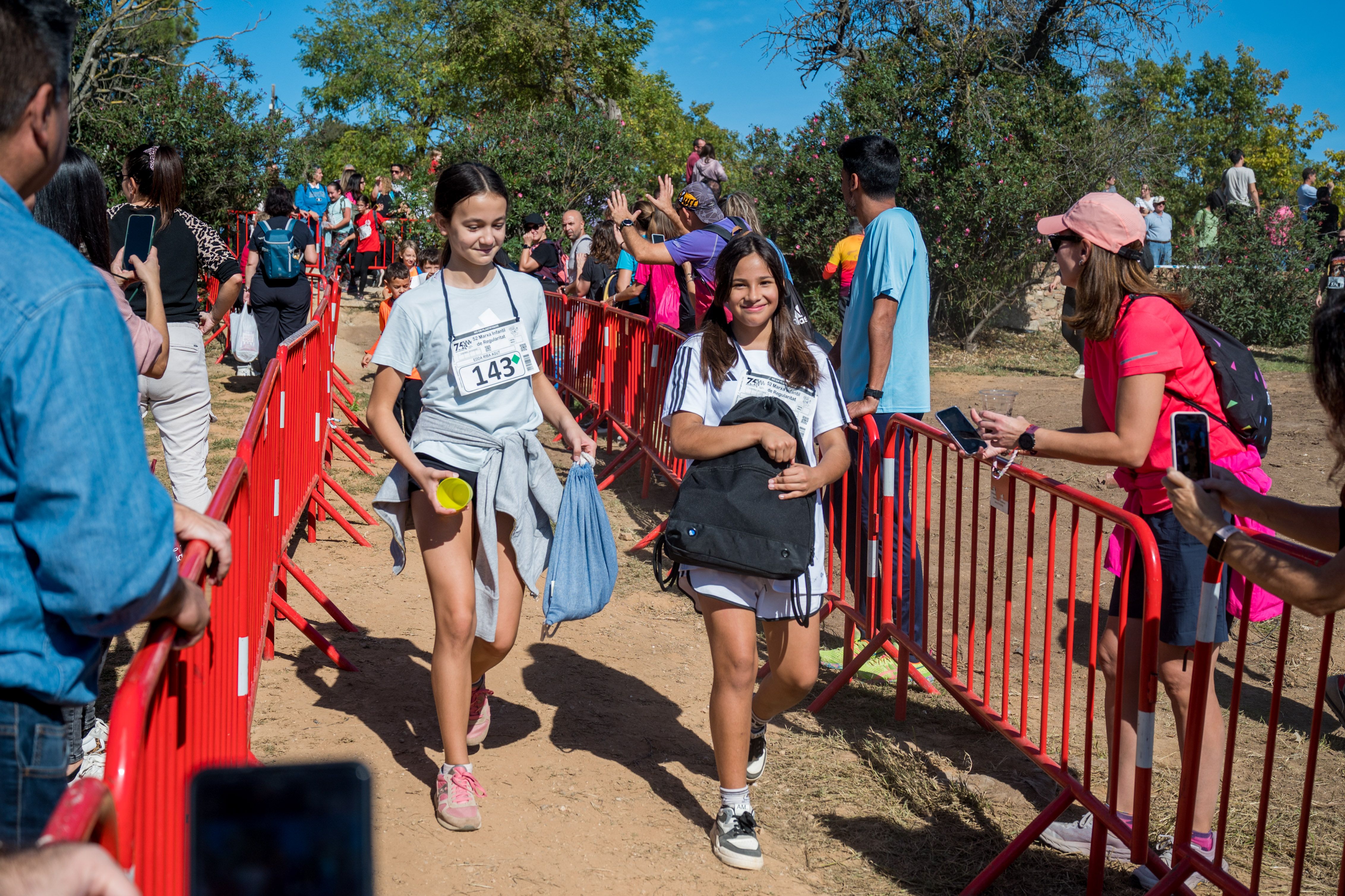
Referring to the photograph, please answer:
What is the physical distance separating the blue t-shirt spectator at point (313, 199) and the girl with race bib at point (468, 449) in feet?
54.4

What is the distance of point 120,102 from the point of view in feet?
57.5

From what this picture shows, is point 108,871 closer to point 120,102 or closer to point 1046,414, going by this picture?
point 1046,414

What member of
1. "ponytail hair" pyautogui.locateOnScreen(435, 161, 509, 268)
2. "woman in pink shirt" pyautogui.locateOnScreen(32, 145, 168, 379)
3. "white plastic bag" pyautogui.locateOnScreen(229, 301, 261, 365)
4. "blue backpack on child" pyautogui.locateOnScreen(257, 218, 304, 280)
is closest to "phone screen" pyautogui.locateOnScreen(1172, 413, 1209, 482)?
"ponytail hair" pyautogui.locateOnScreen(435, 161, 509, 268)

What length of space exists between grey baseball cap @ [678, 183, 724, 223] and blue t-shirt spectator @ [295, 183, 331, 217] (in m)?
14.3

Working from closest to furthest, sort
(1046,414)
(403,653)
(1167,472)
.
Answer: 1. (1167,472)
2. (403,653)
3. (1046,414)

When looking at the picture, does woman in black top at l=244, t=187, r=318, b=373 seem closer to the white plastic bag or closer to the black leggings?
the white plastic bag

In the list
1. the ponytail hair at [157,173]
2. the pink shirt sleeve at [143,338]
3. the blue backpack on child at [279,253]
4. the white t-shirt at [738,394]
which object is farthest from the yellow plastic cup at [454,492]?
the blue backpack on child at [279,253]

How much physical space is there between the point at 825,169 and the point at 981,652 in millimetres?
11804

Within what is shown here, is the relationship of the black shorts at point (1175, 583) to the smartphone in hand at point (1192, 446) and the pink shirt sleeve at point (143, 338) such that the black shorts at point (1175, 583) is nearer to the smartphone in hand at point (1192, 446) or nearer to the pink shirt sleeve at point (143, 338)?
the smartphone in hand at point (1192, 446)

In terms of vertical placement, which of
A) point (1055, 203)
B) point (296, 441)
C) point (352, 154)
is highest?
point (352, 154)

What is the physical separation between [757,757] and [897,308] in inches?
81.3

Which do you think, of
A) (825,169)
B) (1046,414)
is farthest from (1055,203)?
(1046,414)

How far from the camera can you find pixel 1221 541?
2.45 metres

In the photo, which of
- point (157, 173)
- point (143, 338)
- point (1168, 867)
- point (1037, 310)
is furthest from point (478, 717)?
point (1037, 310)
